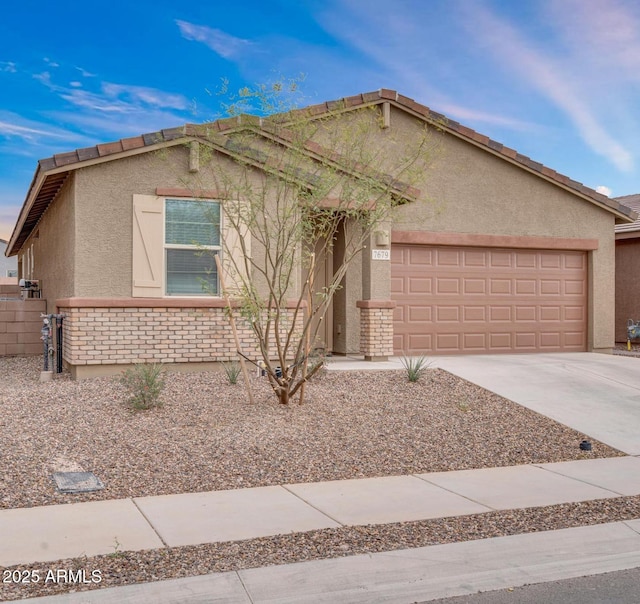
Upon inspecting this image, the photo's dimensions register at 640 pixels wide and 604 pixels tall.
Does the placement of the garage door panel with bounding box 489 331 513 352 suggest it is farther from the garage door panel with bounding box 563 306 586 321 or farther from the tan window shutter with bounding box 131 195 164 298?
the tan window shutter with bounding box 131 195 164 298

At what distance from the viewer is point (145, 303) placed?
472 inches

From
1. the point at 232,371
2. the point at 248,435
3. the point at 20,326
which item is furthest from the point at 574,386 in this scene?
the point at 20,326

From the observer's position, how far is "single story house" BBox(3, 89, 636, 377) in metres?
11.9

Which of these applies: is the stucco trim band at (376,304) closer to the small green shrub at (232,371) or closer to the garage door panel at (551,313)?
the small green shrub at (232,371)

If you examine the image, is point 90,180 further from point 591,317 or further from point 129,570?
point 591,317

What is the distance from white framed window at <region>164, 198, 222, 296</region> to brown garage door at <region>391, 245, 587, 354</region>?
4295mm

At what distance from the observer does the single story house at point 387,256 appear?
11.9 metres

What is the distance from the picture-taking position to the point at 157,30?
15594mm

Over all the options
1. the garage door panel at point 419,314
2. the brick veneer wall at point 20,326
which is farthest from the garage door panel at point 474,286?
the brick veneer wall at point 20,326

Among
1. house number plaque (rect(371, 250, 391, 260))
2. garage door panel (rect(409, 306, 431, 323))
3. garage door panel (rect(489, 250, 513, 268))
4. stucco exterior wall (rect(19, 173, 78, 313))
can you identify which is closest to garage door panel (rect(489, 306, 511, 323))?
garage door panel (rect(489, 250, 513, 268))

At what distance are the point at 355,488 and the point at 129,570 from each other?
2615 millimetres

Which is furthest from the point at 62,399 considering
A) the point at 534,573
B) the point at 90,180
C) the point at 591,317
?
the point at 591,317

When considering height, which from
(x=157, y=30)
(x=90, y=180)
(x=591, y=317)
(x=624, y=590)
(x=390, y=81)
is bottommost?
(x=624, y=590)

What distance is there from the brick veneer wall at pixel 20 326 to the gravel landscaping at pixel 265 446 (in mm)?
3959
